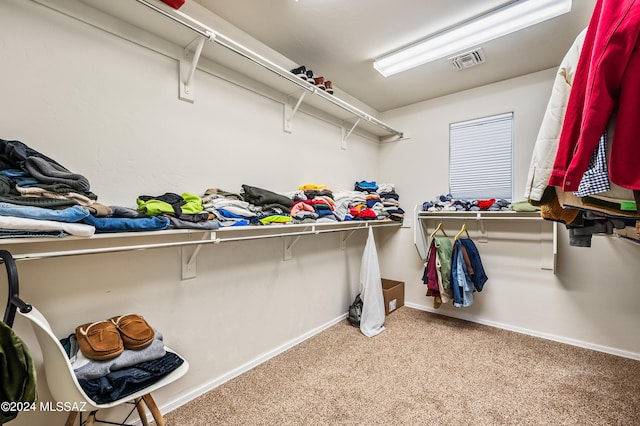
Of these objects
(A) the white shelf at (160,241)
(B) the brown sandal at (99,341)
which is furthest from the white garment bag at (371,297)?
(B) the brown sandal at (99,341)

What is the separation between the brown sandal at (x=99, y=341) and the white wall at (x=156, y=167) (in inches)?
7.3

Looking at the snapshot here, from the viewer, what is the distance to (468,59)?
97.3 inches

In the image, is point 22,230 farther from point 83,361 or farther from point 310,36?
point 310,36

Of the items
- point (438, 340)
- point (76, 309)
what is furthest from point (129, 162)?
point (438, 340)

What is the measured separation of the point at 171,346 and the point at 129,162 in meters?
1.11

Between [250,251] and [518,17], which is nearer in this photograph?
[518,17]

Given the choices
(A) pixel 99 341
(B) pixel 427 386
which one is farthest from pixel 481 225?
(A) pixel 99 341

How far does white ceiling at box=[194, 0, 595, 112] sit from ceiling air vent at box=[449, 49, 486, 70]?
0.05 m

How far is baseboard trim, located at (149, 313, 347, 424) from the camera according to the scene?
1.72 meters

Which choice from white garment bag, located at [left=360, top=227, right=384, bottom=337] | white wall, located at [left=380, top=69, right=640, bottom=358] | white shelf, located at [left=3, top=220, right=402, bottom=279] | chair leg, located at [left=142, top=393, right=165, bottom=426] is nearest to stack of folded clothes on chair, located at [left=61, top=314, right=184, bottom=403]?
chair leg, located at [left=142, top=393, right=165, bottom=426]

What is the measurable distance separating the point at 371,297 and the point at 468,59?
233cm

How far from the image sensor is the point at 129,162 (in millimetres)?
1597

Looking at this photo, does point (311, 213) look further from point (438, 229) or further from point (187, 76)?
point (438, 229)

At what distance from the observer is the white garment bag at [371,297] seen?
2.80m
